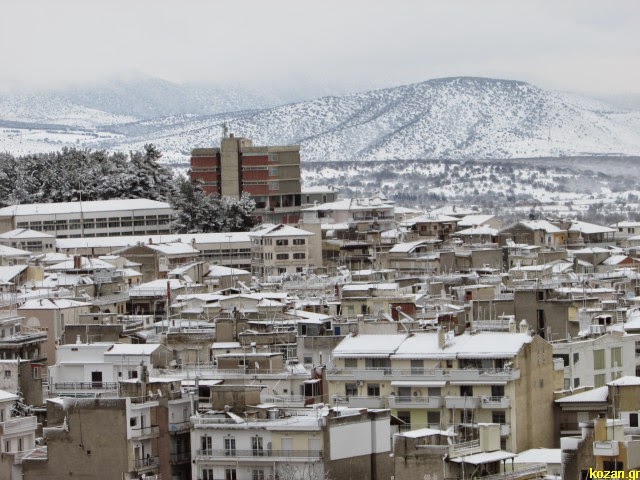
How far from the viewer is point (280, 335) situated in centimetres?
6719

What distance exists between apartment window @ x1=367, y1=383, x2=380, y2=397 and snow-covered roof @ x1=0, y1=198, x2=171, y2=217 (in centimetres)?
7043

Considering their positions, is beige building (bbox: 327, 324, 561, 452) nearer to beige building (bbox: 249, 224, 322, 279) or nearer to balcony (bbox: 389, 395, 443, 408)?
balcony (bbox: 389, 395, 443, 408)

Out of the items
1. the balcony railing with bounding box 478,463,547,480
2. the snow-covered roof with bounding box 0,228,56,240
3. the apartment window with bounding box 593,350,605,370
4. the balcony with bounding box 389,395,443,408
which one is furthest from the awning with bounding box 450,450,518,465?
the snow-covered roof with bounding box 0,228,56,240

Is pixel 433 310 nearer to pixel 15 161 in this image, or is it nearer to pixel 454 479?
pixel 454 479

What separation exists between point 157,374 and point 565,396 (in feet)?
32.8

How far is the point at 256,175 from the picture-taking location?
13975cm

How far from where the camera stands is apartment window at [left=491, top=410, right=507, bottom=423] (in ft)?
181

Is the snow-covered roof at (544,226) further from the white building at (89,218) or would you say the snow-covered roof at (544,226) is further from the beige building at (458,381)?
the beige building at (458,381)

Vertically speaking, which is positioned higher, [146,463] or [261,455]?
[261,455]

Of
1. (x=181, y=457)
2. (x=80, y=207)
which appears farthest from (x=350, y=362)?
(x=80, y=207)

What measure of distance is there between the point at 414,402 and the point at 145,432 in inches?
269

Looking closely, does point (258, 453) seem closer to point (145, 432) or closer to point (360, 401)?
point (145, 432)

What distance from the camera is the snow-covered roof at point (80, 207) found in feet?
418

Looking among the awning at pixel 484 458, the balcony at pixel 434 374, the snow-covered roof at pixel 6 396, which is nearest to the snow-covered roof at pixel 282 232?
the balcony at pixel 434 374
